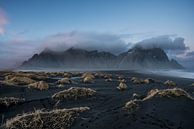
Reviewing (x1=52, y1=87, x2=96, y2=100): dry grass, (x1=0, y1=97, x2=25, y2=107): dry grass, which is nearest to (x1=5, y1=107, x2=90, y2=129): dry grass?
(x1=0, y1=97, x2=25, y2=107): dry grass

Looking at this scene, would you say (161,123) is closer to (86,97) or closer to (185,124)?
(185,124)

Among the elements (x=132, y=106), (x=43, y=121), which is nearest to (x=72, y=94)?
(x=132, y=106)

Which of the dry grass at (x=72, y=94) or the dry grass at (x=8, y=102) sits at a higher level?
the dry grass at (x=72, y=94)

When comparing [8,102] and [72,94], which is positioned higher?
[72,94]

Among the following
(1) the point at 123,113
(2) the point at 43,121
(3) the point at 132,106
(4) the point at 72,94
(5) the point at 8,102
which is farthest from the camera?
(4) the point at 72,94

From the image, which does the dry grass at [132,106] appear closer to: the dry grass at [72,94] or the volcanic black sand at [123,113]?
the volcanic black sand at [123,113]

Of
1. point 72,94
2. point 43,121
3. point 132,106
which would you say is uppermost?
point 72,94

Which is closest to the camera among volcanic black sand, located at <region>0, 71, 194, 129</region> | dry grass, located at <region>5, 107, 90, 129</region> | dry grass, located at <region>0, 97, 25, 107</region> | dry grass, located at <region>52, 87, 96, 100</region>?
dry grass, located at <region>5, 107, 90, 129</region>

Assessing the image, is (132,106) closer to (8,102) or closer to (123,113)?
(123,113)

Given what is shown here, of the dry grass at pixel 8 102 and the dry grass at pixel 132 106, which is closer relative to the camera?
the dry grass at pixel 132 106

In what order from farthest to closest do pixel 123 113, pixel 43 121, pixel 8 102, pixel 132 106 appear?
pixel 8 102, pixel 132 106, pixel 123 113, pixel 43 121

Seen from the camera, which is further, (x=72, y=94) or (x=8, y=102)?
(x=72, y=94)

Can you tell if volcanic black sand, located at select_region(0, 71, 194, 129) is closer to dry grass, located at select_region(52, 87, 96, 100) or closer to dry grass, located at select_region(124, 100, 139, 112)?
dry grass, located at select_region(124, 100, 139, 112)

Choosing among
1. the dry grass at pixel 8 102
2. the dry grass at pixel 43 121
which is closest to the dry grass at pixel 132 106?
the dry grass at pixel 43 121
